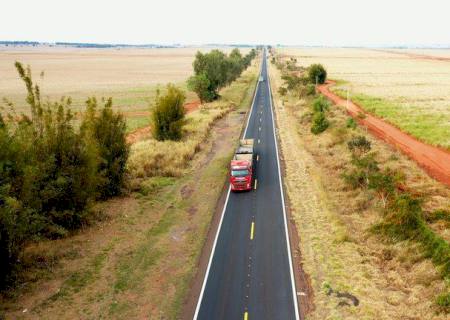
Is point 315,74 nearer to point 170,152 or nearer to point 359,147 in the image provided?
point 359,147

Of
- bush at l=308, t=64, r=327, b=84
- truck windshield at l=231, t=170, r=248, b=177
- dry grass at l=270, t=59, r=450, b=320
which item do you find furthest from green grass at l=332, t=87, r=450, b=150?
truck windshield at l=231, t=170, r=248, b=177

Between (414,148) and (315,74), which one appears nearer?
(414,148)

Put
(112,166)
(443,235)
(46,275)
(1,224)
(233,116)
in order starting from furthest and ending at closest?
(233,116) → (112,166) → (443,235) → (46,275) → (1,224)

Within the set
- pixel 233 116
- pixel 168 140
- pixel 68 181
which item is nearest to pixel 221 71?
pixel 233 116

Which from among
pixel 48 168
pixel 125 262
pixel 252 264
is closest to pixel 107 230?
pixel 125 262

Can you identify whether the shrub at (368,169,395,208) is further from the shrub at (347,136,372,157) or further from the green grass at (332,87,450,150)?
the green grass at (332,87,450,150)

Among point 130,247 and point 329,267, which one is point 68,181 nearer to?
point 130,247

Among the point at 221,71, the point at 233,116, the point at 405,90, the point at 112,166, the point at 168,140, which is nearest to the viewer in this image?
the point at 112,166

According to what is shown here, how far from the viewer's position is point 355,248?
2261 centimetres

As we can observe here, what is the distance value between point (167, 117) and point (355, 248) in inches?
1177

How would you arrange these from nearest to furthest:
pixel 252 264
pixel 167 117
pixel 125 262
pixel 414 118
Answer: pixel 252 264 < pixel 125 262 < pixel 167 117 < pixel 414 118

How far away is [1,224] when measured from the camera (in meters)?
17.5

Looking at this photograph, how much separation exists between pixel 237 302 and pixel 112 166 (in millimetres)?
16313

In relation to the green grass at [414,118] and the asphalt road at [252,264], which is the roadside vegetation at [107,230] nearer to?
the asphalt road at [252,264]
